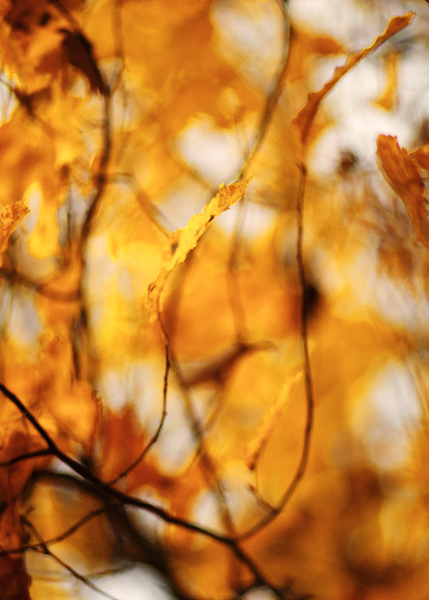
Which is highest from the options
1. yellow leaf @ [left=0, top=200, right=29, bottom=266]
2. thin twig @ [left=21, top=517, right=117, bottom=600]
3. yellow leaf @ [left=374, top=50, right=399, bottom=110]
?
yellow leaf @ [left=374, top=50, right=399, bottom=110]

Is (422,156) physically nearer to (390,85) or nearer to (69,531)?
(390,85)

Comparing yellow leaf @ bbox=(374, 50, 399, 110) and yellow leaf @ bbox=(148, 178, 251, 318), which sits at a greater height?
yellow leaf @ bbox=(374, 50, 399, 110)

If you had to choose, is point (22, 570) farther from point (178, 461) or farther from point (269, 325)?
point (269, 325)

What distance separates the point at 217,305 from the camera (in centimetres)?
31

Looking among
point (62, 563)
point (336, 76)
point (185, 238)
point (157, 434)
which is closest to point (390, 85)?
point (336, 76)

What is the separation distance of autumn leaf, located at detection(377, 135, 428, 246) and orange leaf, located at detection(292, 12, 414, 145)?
49 millimetres

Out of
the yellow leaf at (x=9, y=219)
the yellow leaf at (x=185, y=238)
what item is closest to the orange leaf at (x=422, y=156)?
the yellow leaf at (x=185, y=238)

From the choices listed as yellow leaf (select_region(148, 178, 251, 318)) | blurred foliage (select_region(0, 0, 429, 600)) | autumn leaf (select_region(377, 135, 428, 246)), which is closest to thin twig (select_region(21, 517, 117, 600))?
blurred foliage (select_region(0, 0, 429, 600))

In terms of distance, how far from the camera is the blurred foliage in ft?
0.97

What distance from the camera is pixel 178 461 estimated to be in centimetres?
30

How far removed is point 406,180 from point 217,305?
15 centimetres

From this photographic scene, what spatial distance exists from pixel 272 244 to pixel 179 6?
18 cm

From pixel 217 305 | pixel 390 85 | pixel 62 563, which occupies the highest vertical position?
pixel 390 85

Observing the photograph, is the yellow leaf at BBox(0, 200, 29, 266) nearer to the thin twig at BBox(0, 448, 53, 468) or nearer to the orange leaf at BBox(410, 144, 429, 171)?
the thin twig at BBox(0, 448, 53, 468)
